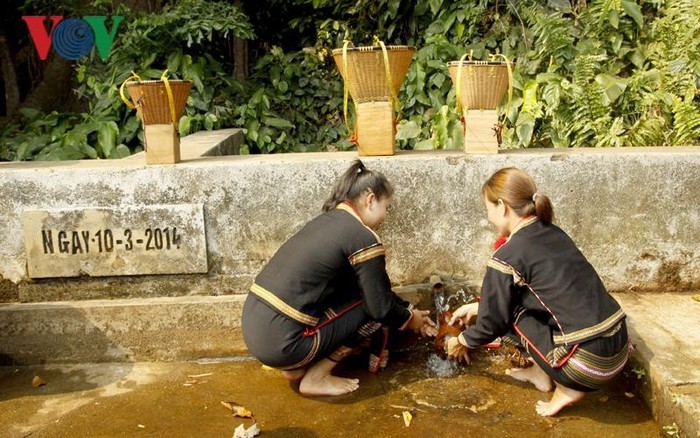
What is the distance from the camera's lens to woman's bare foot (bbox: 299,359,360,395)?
330cm

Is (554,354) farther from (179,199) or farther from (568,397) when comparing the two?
(179,199)

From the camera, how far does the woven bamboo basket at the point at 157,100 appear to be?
3.71 m

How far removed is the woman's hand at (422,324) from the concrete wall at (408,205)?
0.39 meters

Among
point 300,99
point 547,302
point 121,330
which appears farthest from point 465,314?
point 300,99

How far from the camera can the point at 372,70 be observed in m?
3.68

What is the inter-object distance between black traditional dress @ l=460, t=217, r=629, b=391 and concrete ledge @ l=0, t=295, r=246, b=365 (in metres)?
1.49

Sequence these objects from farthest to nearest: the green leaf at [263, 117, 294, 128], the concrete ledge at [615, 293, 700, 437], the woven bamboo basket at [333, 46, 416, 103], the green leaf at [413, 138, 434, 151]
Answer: the green leaf at [263, 117, 294, 128] < the green leaf at [413, 138, 434, 151] < the woven bamboo basket at [333, 46, 416, 103] < the concrete ledge at [615, 293, 700, 437]

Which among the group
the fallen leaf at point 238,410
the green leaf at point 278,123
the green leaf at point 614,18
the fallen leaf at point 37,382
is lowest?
the fallen leaf at point 37,382

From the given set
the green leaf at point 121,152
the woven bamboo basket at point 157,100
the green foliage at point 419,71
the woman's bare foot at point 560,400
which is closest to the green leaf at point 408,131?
the green foliage at point 419,71

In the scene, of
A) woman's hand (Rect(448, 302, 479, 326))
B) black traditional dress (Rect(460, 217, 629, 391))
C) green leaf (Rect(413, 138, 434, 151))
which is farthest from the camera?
green leaf (Rect(413, 138, 434, 151))

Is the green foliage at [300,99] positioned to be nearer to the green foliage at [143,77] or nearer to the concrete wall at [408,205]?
the green foliage at [143,77]

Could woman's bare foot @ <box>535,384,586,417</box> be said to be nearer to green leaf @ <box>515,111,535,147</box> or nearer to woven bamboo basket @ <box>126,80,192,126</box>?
woven bamboo basket @ <box>126,80,192,126</box>

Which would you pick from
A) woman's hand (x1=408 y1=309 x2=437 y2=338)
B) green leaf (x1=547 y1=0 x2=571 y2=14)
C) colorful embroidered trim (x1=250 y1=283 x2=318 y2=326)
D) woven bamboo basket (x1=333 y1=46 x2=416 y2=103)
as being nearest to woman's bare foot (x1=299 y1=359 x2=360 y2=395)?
colorful embroidered trim (x1=250 y1=283 x2=318 y2=326)

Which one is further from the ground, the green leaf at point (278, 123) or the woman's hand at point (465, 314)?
the green leaf at point (278, 123)
